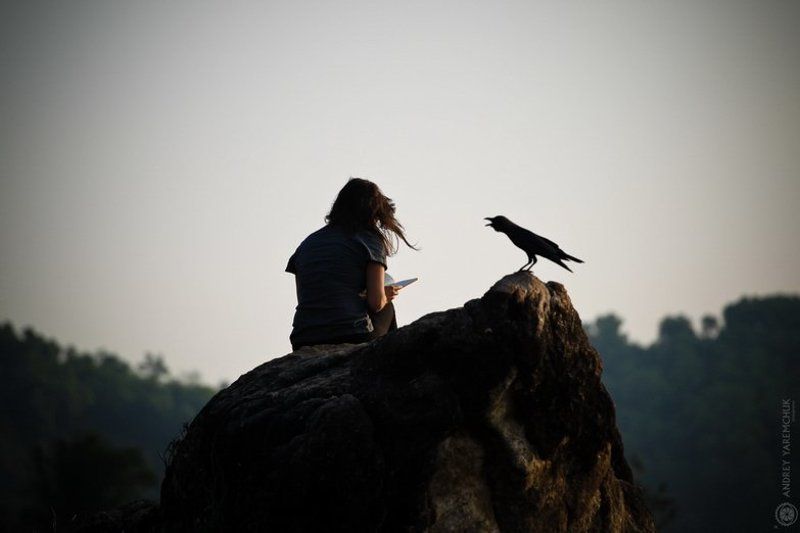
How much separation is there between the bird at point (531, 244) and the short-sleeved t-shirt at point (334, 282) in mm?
1268

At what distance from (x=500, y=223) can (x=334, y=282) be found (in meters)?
1.62

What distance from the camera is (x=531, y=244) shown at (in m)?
7.04

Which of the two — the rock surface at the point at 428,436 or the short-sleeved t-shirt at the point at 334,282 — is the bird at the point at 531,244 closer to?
the rock surface at the point at 428,436

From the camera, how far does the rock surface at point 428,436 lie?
575cm

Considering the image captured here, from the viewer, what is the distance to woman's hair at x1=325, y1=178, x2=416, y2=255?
7.93 metres

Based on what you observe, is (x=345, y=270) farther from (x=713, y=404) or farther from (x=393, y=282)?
(x=713, y=404)

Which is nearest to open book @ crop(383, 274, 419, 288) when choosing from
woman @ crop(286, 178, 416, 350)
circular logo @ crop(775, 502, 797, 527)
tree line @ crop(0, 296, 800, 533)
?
woman @ crop(286, 178, 416, 350)

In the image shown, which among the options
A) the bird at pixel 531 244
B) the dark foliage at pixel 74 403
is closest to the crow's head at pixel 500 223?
the bird at pixel 531 244

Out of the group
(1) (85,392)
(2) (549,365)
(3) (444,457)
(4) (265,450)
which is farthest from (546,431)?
(1) (85,392)

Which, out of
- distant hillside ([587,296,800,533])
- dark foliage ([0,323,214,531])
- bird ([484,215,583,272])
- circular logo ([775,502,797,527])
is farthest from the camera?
dark foliage ([0,323,214,531])

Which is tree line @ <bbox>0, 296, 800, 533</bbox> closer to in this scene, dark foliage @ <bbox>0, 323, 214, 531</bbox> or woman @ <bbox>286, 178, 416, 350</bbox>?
dark foliage @ <bbox>0, 323, 214, 531</bbox>

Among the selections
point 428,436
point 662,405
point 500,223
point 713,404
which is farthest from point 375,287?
point 662,405

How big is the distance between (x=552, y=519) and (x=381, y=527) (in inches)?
56.4

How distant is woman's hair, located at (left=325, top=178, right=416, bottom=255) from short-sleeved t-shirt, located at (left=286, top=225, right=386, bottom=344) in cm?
10
